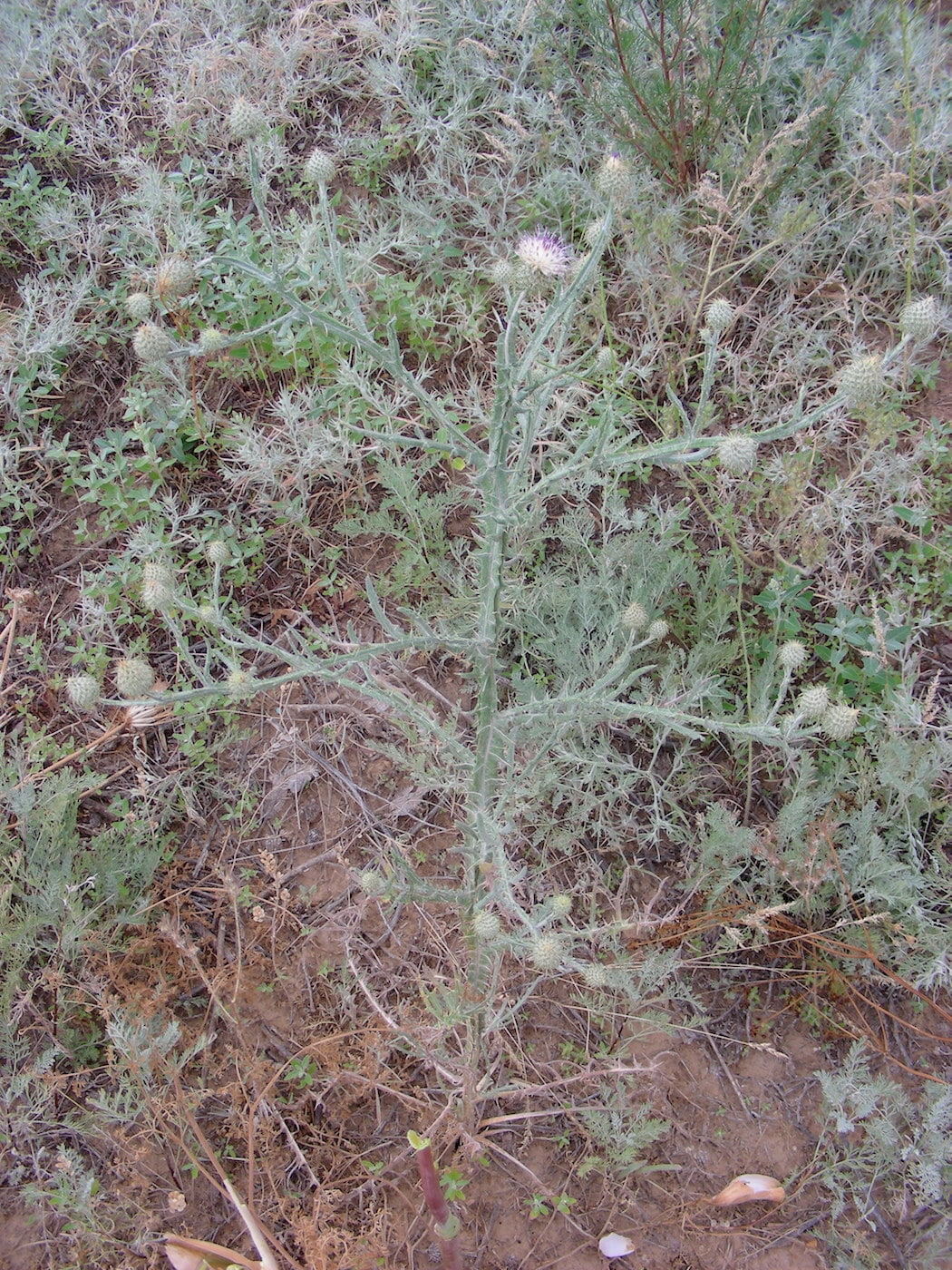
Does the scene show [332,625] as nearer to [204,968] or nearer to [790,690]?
[204,968]

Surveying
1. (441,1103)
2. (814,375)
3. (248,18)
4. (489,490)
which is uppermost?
(248,18)

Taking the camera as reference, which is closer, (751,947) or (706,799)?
(751,947)

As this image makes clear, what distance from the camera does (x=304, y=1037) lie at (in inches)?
97.3

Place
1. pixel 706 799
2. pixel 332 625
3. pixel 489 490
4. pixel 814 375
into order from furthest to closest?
pixel 814 375 < pixel 332 625 < pixel 706 799 < pixel 489 490

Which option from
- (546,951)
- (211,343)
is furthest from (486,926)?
(211,343)

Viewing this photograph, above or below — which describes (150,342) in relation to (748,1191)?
above

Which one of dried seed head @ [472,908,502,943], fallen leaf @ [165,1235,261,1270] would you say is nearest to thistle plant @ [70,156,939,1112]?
dried seed head @ [472,908,502,943]

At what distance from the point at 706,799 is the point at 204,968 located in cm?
156

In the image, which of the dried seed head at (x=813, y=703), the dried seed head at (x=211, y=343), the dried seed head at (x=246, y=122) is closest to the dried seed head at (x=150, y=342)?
the dried seed head at (x=211, y=343)

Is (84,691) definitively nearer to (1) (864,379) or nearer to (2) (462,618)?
(2) (462,618)

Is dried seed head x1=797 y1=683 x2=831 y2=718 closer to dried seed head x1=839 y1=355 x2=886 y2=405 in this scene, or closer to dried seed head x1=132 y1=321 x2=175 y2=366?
dried seed head x1=839 y1=355 x2=886 y2=405

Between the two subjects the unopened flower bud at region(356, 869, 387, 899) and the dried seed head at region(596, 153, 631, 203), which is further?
the dried seed head at region(596, 153, 631, 203)

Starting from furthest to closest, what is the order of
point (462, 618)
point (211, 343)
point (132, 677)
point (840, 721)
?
point (462, 618)
point (840, 721)
point (132, 677)
point (211, 343)

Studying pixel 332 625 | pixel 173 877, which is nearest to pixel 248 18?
pixel 332 625
